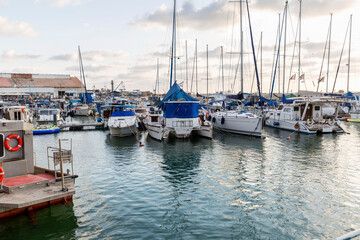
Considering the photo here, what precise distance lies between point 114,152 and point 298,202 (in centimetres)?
1601

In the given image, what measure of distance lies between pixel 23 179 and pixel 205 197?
7801 mm

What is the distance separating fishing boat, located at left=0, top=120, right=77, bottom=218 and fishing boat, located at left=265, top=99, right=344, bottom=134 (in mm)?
30779

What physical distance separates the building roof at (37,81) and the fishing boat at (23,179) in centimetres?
9162

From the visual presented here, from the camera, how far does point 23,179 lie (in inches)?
430

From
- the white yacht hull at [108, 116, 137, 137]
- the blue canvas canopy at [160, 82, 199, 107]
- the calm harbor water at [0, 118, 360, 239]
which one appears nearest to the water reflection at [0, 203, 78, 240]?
the calm harbor water at [0, 118, 360, 239]

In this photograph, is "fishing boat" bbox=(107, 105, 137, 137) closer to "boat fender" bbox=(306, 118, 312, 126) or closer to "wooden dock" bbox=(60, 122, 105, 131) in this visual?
"wooden dock" bbox=(60, 122, 105, 131)

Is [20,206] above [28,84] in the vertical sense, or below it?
below

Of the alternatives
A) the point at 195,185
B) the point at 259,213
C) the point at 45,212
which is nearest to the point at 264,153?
the point at 195,185

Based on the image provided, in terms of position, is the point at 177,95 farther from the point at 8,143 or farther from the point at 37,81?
the point at 37,81

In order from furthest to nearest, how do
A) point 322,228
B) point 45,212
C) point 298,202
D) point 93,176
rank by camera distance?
point 93,176
point 298,202
point 45,212
point 322,228

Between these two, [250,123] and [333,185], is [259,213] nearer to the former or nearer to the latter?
[333,185]

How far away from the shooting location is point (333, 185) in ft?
47.2

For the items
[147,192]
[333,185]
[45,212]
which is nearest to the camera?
[45,212]

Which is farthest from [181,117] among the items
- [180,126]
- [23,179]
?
[23,179]
